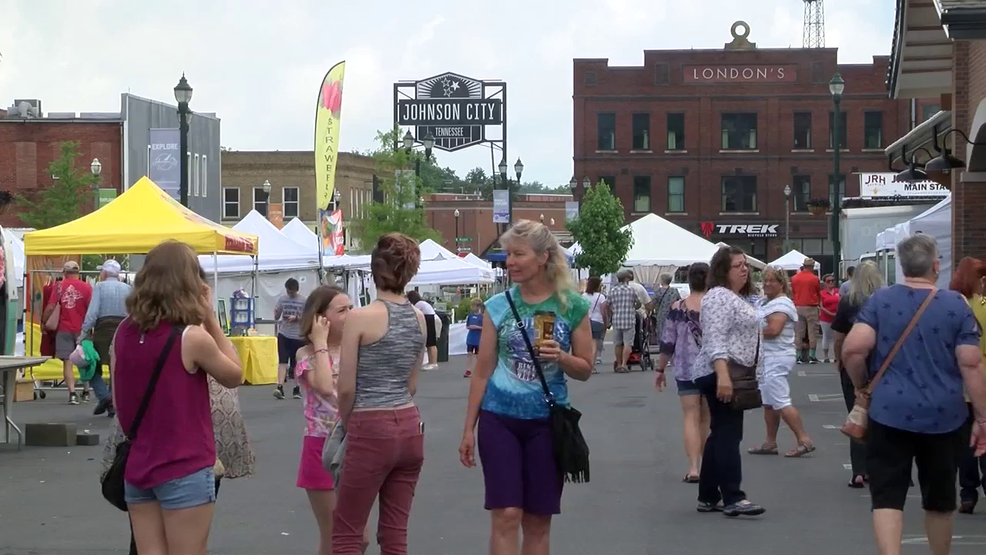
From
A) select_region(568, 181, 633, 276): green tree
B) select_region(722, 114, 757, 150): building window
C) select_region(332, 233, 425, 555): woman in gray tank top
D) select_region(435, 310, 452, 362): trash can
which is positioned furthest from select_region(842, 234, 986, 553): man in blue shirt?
select_region(722, 114, 757, 150): building window

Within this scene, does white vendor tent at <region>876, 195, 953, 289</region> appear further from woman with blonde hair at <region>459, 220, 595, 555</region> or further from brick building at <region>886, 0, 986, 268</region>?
woman with blonde hair at <region>459, 220, 595, 555</region>

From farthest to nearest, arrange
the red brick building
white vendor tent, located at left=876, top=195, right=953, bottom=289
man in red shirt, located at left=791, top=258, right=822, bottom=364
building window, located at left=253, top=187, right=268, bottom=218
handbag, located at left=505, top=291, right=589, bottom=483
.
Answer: building window, located at left=253, top=187, right=268, bottom=218
the red brick building
man in red shirt, located at left=791, top=258, right=822, bottom=364
white vendor tent, located at left=876, top=195, right=953, bottom=289
handbag, located at left=505, top=291, right=589, bottom=483

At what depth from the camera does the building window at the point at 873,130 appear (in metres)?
69.8

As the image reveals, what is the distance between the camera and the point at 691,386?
10492 mm

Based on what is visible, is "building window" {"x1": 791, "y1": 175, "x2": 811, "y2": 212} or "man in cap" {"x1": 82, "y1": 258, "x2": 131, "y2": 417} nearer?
"man in cap" {"x1": 82, "y1": 258, "x2": 131, "y2": 417}

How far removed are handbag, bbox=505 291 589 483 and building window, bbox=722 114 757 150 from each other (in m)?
65.7

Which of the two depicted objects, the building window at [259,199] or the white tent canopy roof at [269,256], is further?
the building window at [259,199]

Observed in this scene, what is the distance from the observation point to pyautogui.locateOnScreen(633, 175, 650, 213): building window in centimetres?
7081

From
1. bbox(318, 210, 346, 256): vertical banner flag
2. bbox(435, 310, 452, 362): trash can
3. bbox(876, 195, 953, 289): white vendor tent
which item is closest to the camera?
bbox(876, 195, 953, 289): white vendor tent

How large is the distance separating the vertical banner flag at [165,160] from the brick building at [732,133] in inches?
1537

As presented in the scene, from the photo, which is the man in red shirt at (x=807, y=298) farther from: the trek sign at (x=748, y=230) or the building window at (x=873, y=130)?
the building window at (x=873, y=130)

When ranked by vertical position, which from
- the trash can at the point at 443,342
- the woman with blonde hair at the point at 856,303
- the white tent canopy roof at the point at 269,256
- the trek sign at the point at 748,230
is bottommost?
the trash can at the point at 443,342

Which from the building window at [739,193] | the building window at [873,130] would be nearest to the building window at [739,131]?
the building window at [739,193]

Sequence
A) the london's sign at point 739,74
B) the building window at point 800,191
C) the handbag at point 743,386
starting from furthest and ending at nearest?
1. the building window at point 800,191
2. the london's sign at point 739,74
3. the handbag at point 743,386
